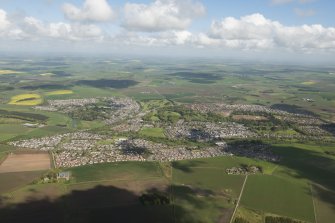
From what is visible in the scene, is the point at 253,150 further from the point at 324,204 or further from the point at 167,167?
the point at 324,204

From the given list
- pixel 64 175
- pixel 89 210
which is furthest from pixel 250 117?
pixel 89 210

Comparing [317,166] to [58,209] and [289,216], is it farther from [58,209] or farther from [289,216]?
[58,209]

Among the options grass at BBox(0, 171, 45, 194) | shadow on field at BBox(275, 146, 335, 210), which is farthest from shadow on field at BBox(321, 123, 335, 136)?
grass at BBox(0, 171, 45, 194)

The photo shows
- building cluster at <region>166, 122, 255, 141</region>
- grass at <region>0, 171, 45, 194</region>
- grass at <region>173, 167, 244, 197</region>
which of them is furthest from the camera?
building cluster at <region>166, 122, 255, 141</region>

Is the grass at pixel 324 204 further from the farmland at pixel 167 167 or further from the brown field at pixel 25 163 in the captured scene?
the brown field at pixel 25 163

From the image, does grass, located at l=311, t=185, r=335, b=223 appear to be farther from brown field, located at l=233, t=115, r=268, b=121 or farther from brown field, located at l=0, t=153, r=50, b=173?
brown field, located at l=233, t=115, r=268, b=121
